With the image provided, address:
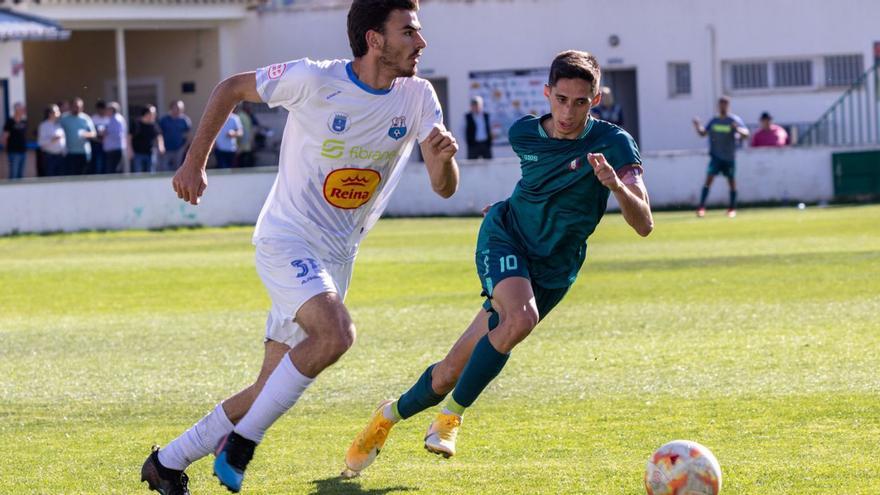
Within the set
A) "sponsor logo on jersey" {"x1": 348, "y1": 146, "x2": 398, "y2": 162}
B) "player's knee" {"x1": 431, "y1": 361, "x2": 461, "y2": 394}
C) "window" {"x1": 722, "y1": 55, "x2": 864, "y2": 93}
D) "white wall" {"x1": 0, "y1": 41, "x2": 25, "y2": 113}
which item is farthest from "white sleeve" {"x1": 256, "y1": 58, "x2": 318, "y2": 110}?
"window" {"x1": 722, "y1": 55, "x2": 864, "y2": 93}

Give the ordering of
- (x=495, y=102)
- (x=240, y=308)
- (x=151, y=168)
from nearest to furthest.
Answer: (x=240, y=308)
(x=151, y=168)
(x=495, y=102)

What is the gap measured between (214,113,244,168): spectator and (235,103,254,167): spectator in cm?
84

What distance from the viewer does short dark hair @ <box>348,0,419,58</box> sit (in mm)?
6523

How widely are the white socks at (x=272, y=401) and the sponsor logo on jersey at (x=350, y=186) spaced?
0.80 metres

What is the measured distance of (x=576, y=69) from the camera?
6.92 m

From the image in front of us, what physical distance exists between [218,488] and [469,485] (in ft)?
3.59

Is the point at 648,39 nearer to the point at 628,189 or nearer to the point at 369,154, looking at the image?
the point at 628,189

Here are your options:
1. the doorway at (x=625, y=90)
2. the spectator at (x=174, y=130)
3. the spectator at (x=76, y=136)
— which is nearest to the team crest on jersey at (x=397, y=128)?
the spectator at (x=76, y=136)

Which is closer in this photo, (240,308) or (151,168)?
(240,308)

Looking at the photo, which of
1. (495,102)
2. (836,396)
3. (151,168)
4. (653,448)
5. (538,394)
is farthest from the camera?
(495,102)

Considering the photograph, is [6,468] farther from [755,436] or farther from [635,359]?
[635,359]

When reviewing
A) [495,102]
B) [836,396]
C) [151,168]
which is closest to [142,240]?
[151,168]

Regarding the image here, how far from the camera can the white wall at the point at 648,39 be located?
3509 cm

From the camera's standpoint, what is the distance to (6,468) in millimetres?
7117
